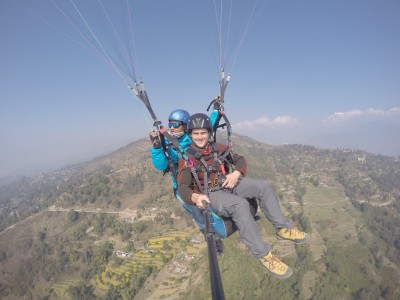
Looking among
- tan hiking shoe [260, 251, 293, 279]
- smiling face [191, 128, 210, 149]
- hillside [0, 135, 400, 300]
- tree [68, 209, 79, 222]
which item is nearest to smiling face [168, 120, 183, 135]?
smiling face [191, 128, 210, 149]

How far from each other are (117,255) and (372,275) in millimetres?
70410

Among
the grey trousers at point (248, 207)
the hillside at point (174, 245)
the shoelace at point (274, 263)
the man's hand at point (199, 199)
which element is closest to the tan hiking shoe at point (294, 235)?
the grey trousers at point (248, 207)

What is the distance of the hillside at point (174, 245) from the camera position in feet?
214

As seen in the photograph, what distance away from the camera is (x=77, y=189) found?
120m

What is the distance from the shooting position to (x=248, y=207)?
4.29m

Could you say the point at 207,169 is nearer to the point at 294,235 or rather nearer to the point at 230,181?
the point at 230,181

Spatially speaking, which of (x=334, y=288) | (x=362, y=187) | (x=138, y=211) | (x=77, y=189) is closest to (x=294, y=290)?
(x=334, y=288)

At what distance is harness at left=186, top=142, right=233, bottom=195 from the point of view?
460 centimetres

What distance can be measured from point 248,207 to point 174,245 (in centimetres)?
8069

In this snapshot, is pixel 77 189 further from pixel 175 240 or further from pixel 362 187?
pixel 362 187

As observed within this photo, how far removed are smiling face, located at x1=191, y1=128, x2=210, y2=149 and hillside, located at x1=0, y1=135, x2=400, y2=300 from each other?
60.8 meters

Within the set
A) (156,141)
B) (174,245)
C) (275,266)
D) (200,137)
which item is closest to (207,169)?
(200,137)

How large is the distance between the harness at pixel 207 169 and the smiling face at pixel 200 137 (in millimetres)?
220

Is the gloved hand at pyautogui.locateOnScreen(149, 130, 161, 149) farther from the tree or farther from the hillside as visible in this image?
the tree
